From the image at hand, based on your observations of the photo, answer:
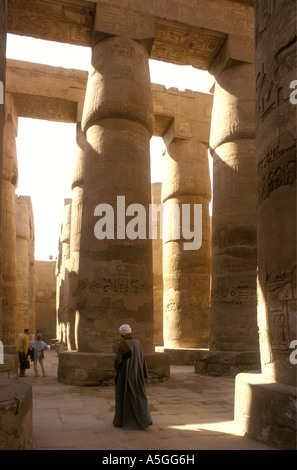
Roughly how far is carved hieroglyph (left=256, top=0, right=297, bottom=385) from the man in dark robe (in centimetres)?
131

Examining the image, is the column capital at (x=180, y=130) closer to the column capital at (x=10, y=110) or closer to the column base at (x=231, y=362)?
the column capital at (x=10, y=110)

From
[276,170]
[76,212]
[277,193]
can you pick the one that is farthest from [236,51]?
[277,193]

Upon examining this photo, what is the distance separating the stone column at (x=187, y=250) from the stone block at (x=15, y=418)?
901cm

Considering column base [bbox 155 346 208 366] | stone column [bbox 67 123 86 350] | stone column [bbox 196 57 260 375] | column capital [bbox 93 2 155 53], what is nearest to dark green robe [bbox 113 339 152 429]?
stone column [bbox 196 57 260 375]

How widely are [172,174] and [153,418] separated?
8.97 meters

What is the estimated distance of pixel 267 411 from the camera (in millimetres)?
3570

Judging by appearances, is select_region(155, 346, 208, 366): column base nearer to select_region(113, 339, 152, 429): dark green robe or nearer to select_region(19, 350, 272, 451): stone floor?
select_region(19, 350, 272, 451): stone floor

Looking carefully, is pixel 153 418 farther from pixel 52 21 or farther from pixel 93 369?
pixel 52 21

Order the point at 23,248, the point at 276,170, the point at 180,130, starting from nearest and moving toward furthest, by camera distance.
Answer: the point at 276,170 < the point at 180,130 < the point at 23,248

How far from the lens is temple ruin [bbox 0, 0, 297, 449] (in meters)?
4.05

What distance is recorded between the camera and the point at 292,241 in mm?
3590

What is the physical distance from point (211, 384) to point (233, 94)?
20.2ft
